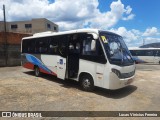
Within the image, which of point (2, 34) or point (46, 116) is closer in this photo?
point (46, 116)

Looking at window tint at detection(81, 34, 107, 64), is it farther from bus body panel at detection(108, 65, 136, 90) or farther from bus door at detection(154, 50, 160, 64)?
bus door at detection(154, 50, 160, 64)

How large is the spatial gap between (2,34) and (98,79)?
46.7 feet

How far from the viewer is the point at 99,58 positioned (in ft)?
29.5

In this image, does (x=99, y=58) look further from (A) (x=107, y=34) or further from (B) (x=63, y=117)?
(B) (x=63, y=117)

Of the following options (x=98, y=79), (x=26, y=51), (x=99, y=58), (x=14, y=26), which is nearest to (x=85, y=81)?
(x=98, y=79)

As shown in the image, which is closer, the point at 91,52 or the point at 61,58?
the point at 91,52

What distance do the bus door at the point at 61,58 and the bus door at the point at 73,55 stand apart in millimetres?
392

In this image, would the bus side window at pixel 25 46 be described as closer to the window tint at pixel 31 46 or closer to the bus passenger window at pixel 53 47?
the window tint at pixel 31 46

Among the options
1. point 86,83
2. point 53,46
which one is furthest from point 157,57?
point 86,83

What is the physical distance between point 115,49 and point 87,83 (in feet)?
6.85

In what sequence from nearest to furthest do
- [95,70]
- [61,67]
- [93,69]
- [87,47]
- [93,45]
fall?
[93,45] < [95,70] < [93,69] < [87,47] < [61,67]

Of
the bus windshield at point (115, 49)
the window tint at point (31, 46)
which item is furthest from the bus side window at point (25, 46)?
the bus windshield at point (115, 49)

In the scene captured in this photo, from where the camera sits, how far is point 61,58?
11234 millimetres

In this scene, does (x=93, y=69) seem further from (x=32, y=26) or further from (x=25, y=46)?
(x=32, y=26)
